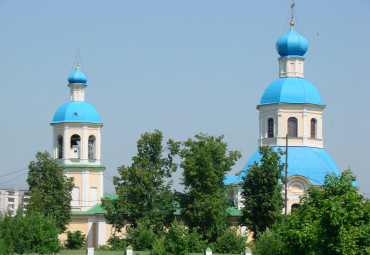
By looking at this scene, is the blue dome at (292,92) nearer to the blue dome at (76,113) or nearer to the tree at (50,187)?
the blue dome at (76,113)

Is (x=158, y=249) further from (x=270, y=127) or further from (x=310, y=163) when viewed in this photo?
(x=270, y=127)

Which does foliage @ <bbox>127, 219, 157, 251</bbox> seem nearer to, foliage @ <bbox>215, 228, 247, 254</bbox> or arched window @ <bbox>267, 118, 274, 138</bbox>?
foliage @ <bbox>215, 228, 247, 254</bbox>

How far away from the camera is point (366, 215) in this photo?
2566 centimetres

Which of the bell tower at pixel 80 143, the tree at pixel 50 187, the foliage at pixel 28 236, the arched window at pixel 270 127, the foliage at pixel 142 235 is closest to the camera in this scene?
the foliage at pixel 28 236

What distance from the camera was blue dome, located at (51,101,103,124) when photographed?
47312 mm

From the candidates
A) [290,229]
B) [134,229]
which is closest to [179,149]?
[134,229]

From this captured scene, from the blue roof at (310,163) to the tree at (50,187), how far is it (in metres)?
8.73

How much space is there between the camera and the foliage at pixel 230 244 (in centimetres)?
3862

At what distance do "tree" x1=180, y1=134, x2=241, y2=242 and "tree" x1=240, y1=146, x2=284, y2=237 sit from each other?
117 cm

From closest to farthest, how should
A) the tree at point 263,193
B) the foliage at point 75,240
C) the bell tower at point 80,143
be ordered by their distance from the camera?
the tree at point 263,193
the foliage at point 75,240
the bell tower at point 80,143

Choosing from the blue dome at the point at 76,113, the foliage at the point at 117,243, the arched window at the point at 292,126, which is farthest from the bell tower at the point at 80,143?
the arched window at the point at 292,126

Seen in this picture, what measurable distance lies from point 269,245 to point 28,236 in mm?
10110

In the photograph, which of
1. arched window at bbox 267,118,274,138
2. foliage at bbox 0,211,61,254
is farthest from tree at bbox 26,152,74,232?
arched window at bbox 267,118,274,138

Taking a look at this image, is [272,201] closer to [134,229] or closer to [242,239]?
[242,239]
